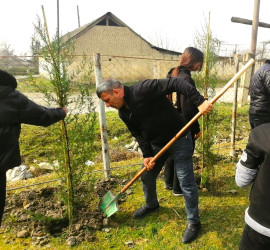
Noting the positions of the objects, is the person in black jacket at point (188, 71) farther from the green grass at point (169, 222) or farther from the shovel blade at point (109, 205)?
the shovel blade at point (109, 205)

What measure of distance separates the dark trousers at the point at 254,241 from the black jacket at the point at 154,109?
1.18m

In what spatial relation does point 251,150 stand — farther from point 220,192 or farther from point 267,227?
point 220,192

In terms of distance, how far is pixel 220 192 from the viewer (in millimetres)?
3730

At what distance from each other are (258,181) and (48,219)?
2420 mm

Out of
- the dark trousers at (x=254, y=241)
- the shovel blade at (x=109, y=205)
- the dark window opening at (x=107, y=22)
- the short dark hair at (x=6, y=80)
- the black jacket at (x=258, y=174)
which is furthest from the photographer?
the dark window opening at (x=107, y=22)

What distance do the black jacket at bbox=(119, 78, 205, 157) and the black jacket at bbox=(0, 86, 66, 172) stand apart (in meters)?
0.85

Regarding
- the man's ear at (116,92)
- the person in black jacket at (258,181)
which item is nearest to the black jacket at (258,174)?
the person in black jacket at (258,181)

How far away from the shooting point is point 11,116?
2.12 m

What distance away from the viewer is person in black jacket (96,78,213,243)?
2.43 metres

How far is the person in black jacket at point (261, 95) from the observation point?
3175mm

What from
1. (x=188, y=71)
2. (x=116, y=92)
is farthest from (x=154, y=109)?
(x=188, y=71)

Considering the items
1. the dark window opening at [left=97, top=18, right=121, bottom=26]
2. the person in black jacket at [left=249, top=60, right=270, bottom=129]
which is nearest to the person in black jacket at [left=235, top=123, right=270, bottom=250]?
the person in black jacket at [left=249, top=60, right=270, bottom=129]

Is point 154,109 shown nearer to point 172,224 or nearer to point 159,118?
point 159,118

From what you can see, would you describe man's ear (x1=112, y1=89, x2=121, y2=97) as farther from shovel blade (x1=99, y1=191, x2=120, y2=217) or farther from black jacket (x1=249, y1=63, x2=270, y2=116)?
black jacket (x1=249, y1=63, x2=270, y2=116)
